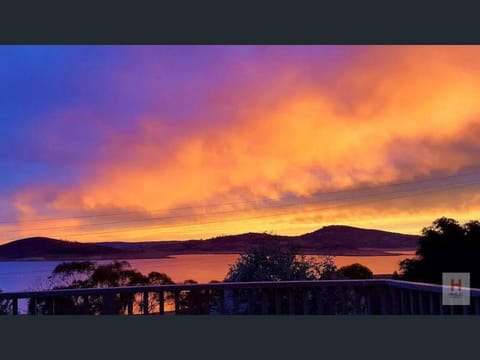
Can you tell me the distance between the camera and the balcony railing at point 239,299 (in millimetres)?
5180

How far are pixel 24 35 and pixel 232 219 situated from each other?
509 cm

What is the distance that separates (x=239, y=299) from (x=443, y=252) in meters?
4.99

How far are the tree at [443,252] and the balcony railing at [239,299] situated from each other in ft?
13.0

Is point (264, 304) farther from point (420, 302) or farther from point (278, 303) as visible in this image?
point (420, 302)

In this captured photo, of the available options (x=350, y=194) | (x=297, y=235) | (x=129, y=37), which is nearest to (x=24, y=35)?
(x=129, y=37)

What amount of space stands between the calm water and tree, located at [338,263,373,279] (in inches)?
4.0

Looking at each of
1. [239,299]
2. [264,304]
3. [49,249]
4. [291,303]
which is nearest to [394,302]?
[291,303]

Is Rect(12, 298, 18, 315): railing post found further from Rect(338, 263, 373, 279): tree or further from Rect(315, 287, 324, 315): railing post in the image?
Rect(338, 263, 373, 279): tree

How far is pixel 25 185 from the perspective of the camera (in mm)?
9797

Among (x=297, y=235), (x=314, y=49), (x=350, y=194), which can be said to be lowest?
(x=297, y=235)

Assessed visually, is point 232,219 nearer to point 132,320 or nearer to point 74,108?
point 74,108

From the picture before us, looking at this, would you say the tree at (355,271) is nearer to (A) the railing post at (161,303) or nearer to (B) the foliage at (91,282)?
(B) the foliage at (91,282)

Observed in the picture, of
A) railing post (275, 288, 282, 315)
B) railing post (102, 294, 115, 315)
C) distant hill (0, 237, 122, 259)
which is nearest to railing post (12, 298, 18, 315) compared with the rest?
railing post (102, 294, 115, 315)

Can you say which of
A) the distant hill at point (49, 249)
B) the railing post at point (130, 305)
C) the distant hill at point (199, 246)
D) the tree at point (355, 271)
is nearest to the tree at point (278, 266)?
the tree at point (355, 271)
